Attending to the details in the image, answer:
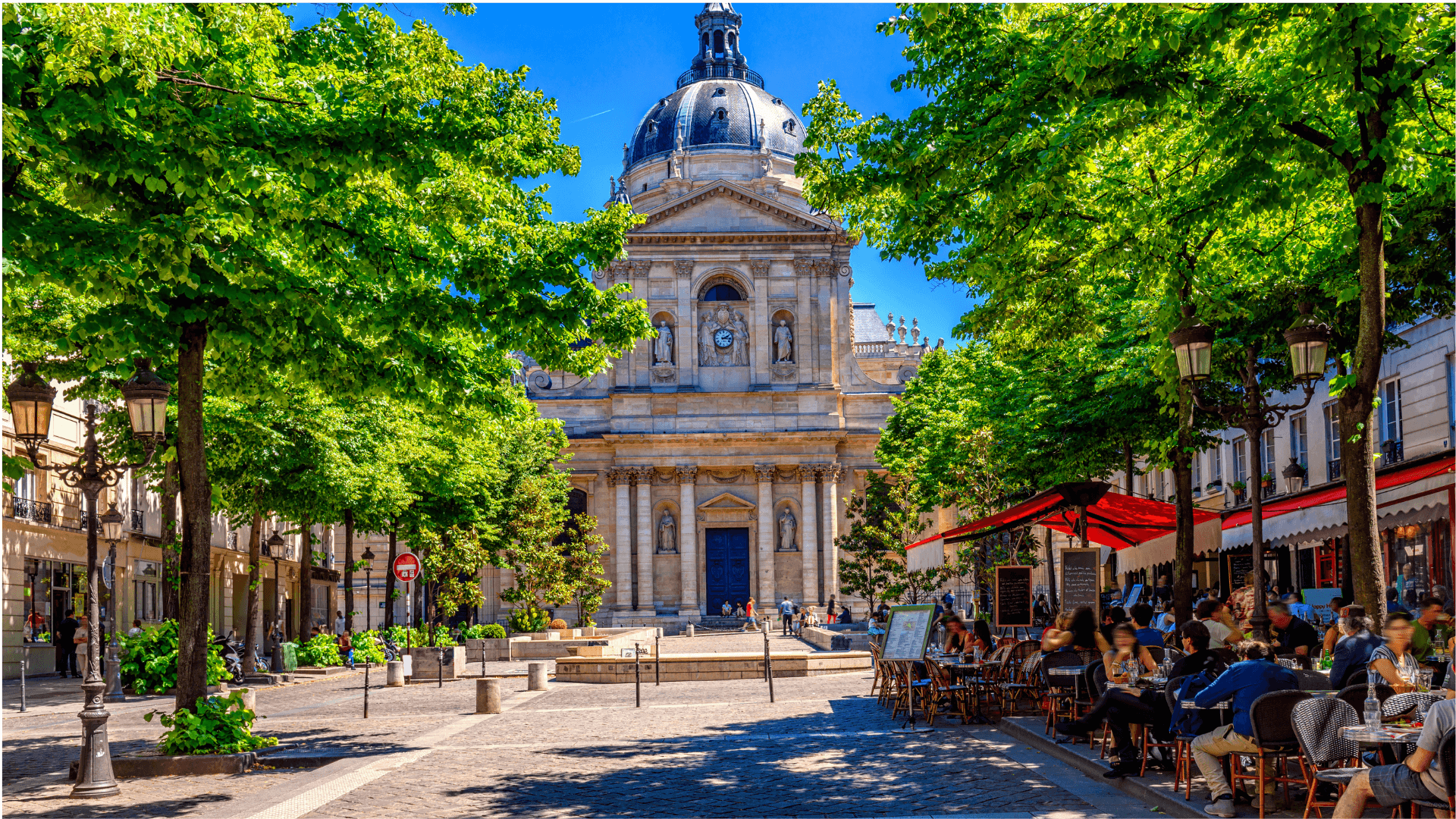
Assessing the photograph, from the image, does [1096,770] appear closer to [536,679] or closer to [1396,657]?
[1396,657]

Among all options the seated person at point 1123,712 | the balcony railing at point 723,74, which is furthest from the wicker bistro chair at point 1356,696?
the balcony railing at point 723,74

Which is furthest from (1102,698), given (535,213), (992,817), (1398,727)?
(535,213)

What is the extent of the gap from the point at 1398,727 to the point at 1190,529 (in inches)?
393

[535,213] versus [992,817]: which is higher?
[535,213]

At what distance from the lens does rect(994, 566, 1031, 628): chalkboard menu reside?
20766 millimetres

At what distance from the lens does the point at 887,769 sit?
40.9 feet

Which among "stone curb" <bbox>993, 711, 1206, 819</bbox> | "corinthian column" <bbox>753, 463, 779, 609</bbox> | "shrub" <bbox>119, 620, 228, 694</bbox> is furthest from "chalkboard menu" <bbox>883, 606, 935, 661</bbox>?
"corinthian column" <bbox>753, 463, 779, 609</bbox>

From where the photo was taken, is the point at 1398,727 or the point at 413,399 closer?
the point at 1398,727

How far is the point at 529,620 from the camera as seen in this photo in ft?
152

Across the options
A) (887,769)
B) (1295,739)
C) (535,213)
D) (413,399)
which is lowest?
(887,769)

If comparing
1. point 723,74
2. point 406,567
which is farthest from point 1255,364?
point 723,74

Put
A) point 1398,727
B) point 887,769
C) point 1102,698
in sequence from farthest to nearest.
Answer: point 887,769 → point 1102,698 → point 1398,727

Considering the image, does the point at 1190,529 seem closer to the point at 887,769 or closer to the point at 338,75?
the point at 887,769

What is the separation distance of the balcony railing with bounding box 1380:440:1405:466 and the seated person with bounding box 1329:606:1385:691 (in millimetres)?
16429
